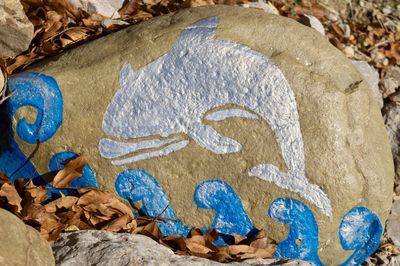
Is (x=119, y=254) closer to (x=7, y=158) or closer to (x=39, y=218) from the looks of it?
(x=39, y=218)

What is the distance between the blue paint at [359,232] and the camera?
3004 millimetres

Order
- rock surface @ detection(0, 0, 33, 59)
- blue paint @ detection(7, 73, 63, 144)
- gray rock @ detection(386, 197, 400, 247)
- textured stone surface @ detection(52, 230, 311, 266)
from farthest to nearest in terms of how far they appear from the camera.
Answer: gray rock @ detection(386, 197, 400, 247), rock surface @ detection(0, 0, 33, 59), blue paint @ detection(7, 73, 63, 144), textured stone surface @ detection(52, 230, 311, 266)

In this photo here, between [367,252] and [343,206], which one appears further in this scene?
[367,252]

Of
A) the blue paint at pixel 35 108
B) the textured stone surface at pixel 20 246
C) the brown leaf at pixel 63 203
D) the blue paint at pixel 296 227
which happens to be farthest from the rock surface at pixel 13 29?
the blue paint at pixel 296 227

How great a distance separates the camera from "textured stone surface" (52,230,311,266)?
2.57 m

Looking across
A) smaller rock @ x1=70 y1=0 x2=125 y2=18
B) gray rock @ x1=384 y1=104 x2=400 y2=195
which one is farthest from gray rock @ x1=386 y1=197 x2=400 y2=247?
smaller rock @ x1=70 y1=0 x2=125 y2=18

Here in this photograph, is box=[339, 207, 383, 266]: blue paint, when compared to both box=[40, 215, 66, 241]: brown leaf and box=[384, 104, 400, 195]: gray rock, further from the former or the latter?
box=[40, 215, 66, 241]: brown leaf

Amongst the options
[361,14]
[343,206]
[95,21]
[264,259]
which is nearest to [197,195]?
[264,259]

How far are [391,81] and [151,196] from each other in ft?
7.62

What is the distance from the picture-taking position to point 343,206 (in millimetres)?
2955

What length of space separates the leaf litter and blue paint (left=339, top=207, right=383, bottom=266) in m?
0.33

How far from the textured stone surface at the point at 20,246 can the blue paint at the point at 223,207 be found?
0.78 m

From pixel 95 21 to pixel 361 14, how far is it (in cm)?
239

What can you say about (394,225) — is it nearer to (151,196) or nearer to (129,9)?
(151,196)
